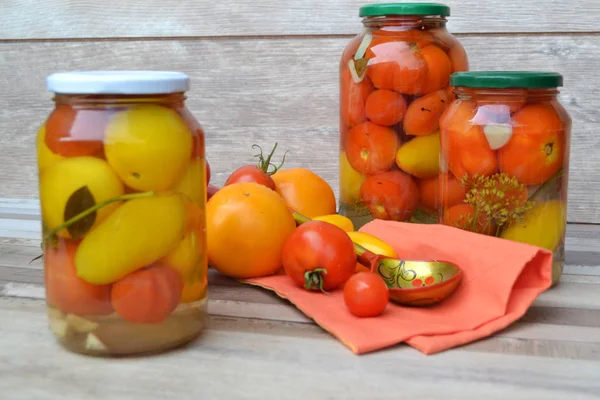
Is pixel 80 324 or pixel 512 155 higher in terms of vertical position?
pixel 512 155

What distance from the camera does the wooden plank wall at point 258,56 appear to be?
3.82 ft

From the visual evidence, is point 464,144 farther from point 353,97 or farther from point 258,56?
point 258,56

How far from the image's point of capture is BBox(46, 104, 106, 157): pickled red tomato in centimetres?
61

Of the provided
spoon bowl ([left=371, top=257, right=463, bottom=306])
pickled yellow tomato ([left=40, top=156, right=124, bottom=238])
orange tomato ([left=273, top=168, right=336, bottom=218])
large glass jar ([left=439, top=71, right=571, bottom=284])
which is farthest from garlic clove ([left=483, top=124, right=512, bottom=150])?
pickled yellow tomato ([left=40, top=156, right=124, bottom=238])

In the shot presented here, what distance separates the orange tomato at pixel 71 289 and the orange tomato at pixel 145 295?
0.01 metres

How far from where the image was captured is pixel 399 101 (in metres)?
0.93

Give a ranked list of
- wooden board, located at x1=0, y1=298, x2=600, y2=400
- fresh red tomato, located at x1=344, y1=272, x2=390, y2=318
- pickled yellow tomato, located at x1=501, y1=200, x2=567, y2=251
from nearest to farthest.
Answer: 1. wooden board, located at x1=0, y1=298, x2=600, y2=400
2. fresh red tomato, located at x1=344, y1=272, x2=390, y2=318
3. pickled yellow tomato, located at x1=501, y1=200, x2=567, y2=251

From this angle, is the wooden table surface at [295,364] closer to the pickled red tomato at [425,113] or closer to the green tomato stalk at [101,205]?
the green tomato stalk at [101,205]

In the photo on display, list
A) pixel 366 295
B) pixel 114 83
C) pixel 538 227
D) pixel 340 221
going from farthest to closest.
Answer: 1. pixel 340 221
2. pixel 538 227
3. pixel 366 295
4. pixel 114 83

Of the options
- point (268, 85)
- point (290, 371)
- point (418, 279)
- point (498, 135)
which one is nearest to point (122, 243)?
point (290, 371)

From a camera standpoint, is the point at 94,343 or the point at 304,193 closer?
the point at 94,343

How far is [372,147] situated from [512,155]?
209 mm

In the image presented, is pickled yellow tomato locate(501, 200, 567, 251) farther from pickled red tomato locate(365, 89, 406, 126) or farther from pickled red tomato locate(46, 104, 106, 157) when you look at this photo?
pickled red tomato locate(46, 104, 106, 157)

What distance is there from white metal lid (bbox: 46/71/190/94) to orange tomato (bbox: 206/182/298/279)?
0.81 ft
